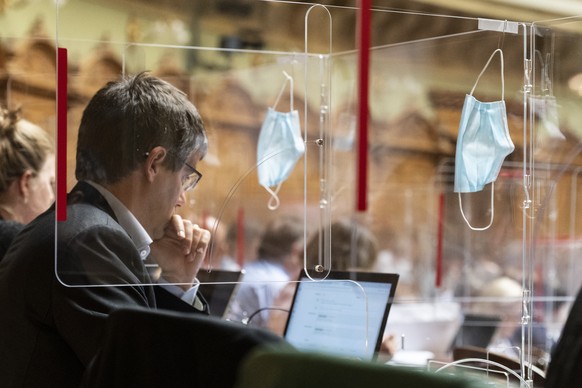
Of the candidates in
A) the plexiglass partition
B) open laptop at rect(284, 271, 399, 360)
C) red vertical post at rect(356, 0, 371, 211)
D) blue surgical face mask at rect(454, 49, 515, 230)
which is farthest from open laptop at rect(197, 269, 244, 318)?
red vertical post at rect(356, 0, 371, 211)

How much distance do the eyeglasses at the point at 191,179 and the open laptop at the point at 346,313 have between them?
1.20 feet

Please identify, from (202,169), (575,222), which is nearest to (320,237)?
(202,169)

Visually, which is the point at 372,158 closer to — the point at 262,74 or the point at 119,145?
the point at 262,74

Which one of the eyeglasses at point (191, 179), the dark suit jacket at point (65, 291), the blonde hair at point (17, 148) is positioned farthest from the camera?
the blonde hair at point (17, 148)

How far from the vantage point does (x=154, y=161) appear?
2.44m

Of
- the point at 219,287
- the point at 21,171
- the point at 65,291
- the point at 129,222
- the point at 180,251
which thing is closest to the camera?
the point at 65,291

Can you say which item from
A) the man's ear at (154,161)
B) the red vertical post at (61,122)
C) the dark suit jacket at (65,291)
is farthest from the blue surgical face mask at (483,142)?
the red vertical post at (61,122)

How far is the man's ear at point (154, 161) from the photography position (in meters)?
2.43

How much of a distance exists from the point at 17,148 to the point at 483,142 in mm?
1869

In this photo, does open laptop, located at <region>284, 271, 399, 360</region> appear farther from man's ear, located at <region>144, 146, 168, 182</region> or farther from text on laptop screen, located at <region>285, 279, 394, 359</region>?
man's ear, located at <region>144, 146, 168, 182</region>

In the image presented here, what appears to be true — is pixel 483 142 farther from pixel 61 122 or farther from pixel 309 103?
pixel 61 122

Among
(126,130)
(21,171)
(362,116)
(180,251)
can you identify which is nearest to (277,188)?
(180,251)

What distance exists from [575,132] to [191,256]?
59.5 inches

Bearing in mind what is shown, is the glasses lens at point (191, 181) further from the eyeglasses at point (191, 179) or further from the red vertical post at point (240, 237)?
the red vertical post at point (240, 237)
